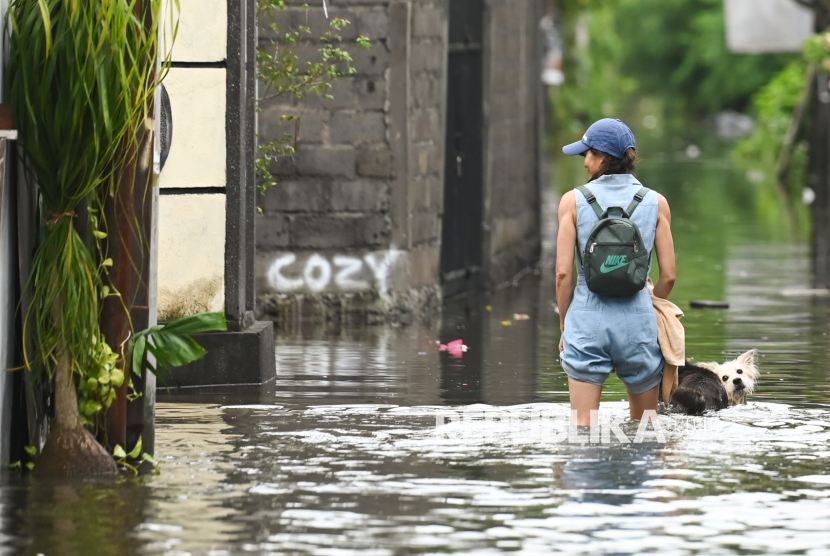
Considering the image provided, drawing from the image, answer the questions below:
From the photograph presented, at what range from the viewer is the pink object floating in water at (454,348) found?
12.1m

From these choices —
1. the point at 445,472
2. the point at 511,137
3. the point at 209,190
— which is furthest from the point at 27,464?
the point at 511,137

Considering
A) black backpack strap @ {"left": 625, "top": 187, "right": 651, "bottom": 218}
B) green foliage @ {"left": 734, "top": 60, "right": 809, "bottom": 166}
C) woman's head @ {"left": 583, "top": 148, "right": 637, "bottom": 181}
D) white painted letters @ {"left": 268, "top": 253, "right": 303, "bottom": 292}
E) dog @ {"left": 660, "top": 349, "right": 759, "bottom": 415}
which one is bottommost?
dog @ {"left": 660, "top": 349, "right": 759, "bottom": 415}

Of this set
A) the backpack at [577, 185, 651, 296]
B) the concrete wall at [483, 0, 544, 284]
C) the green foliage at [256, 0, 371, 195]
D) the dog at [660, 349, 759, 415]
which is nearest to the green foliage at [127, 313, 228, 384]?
the backpack at [577, 185, 651, 296]

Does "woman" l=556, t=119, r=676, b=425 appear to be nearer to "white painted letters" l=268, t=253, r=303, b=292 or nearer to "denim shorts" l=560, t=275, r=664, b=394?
"denim shorts" l=560, t=275, r=664, b=394

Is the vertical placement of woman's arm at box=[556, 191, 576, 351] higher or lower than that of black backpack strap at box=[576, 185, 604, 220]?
lower

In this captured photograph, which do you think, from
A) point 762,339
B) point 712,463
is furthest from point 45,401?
point 762,339

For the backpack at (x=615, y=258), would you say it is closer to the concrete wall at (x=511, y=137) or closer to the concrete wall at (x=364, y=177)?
the concrete wall at (x=364, y=177)

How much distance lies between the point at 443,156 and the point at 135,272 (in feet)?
22.5

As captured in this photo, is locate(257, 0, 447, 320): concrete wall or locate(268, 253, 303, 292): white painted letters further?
locate(268, 253, 303, 292): white painted letters

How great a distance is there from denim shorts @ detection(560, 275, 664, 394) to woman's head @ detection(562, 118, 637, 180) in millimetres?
497

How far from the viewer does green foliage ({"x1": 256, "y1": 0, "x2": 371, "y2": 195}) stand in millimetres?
12484

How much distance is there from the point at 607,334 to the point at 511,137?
9.76m

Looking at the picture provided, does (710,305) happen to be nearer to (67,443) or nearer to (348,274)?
(348,274)

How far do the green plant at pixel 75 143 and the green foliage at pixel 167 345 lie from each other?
0.49 ft
